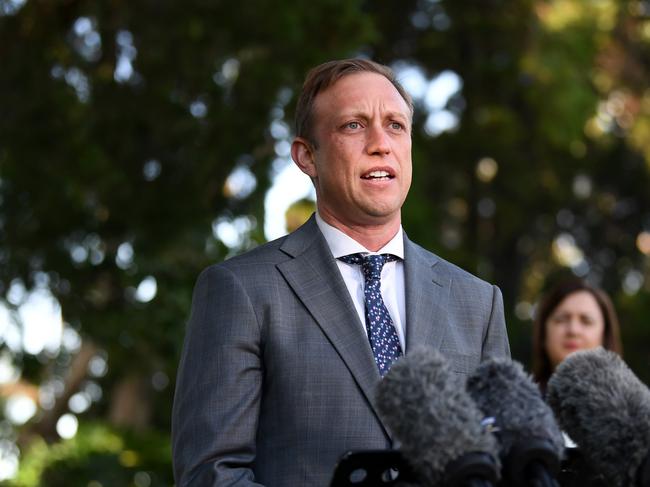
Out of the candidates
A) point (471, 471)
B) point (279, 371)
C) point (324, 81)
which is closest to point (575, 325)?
point (324, 81)

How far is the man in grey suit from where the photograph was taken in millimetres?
2408

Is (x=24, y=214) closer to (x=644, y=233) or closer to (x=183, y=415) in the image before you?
(x=183, y=415)

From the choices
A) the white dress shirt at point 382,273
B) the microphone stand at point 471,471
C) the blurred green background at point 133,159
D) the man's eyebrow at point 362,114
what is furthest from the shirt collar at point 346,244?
the blurred green background at point 133,159

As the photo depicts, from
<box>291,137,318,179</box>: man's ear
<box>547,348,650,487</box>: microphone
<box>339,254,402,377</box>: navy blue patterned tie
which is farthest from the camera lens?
<box>291,137,318,179</box>: man's ear

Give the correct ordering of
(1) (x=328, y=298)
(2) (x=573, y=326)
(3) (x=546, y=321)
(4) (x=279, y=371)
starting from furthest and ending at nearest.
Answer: (3) (x=546, y=321), (2) (x=573, y=326), (1) (x=328, y=298), (4) (x=279, y=371)

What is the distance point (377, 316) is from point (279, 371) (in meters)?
0.29

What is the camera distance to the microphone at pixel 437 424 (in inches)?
67.9

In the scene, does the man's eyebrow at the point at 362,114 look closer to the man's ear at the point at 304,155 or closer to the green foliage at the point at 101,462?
the man's ear at the point at 304,155

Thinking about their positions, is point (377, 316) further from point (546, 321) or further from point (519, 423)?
point (546, 321)

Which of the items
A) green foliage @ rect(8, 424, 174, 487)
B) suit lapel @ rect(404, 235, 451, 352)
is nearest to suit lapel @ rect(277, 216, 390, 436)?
suit lapel @ rect(404, 235, 451, 352)

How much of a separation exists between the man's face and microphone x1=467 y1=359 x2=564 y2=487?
82cm

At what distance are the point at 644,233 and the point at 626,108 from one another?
2137 mm

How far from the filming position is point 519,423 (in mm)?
1803

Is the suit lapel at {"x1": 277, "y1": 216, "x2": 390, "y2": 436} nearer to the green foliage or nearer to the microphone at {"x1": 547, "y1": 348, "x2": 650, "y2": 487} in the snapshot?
the microphone at {"x1": 547, "y1": 348, "x2": 650, "y2": 487}
